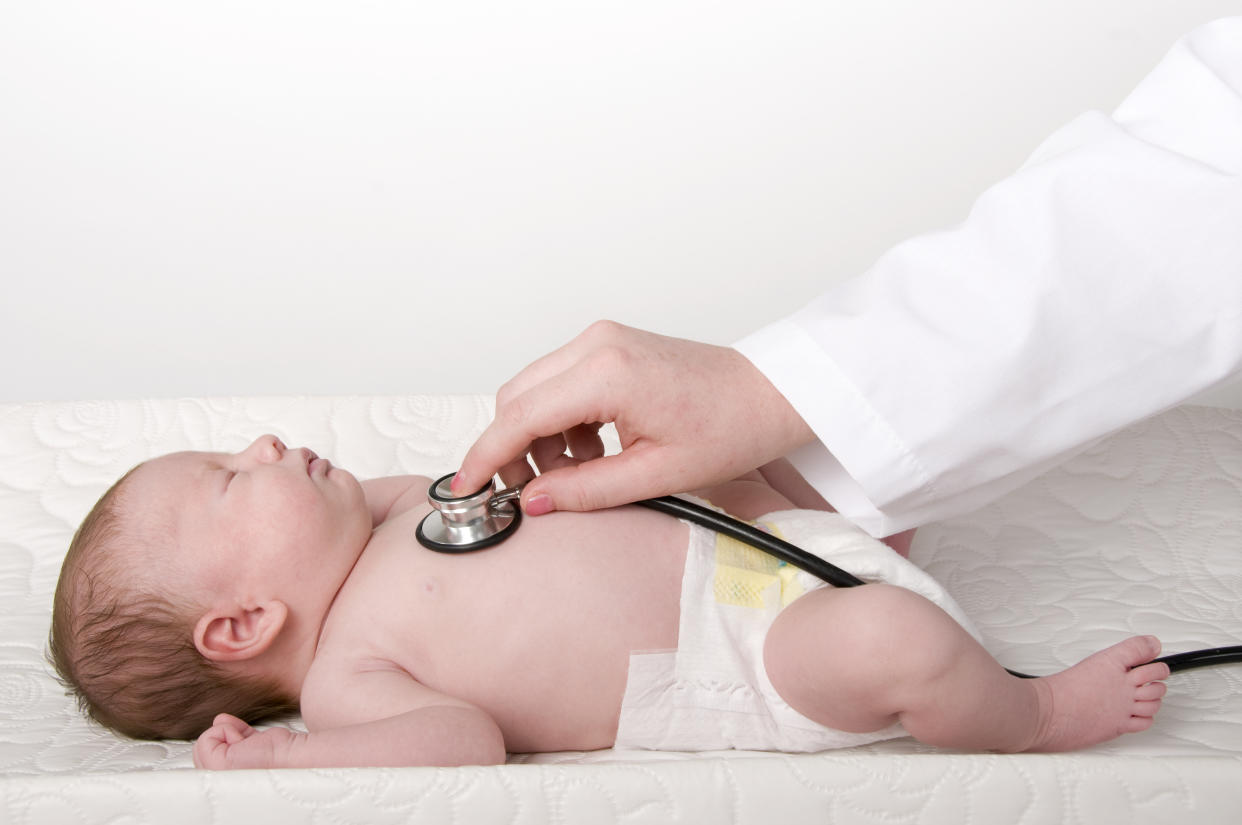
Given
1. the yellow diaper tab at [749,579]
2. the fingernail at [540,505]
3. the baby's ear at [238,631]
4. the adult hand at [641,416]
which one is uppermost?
the adult hand at [641,416]

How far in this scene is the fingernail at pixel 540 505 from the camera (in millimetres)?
1271

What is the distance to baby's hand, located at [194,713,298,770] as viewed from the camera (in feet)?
3.78

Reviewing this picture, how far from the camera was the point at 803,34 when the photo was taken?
9.81 feet

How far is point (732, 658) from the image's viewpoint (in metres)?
1.32

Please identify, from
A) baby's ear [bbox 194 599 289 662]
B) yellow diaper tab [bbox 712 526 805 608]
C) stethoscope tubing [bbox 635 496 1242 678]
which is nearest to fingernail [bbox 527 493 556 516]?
stethoscope tubing [bbox 635 496 1242 678]

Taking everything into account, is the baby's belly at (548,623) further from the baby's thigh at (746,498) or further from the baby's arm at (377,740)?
the baby's thigh at (746,498)

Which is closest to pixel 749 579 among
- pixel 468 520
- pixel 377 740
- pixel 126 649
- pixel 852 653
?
pixel 852 653

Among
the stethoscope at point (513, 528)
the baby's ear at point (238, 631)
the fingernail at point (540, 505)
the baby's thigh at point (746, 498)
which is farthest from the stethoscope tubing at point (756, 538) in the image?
the baby's ear at point (238, 631)

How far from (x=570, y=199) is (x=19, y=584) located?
179 cm

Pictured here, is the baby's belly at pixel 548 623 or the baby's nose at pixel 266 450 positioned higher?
the baby's nose at pixel 266 450

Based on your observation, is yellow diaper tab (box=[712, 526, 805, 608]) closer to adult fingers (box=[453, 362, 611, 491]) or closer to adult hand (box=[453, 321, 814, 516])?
adult hand (box=[453, 321, 814, 516])

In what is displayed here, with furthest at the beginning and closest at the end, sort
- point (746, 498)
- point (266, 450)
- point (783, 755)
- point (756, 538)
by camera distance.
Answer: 1. point (746, 498)
2. point (266, 450)
3. point (756, 538)
4. point (783, 755)

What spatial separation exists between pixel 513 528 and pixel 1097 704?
2.19 feet

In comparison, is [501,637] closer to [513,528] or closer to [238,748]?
[513,528]
